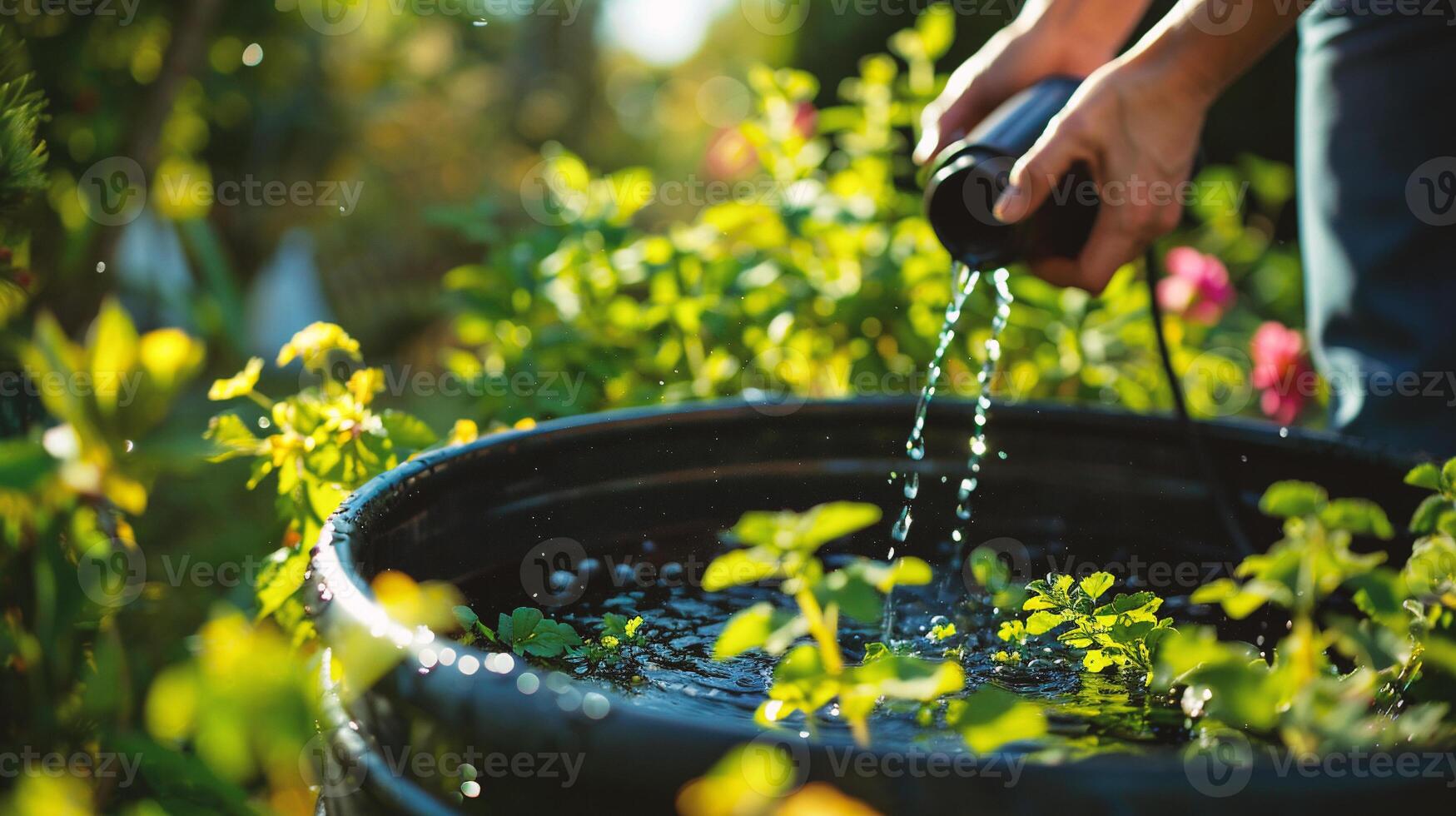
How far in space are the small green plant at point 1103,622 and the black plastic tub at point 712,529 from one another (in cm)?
17

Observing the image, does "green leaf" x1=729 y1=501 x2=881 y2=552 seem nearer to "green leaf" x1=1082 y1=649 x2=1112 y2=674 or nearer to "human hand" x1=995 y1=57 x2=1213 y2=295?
"green leaf" x1=1082 y1=649 x2=1112 y2=674

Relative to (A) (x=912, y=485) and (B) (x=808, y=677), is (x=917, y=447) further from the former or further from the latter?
(B) (x=808, y=677)

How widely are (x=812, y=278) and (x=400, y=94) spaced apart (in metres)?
Result: 5.67

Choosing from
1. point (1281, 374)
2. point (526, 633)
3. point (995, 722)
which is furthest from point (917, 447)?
point (1281, 374)

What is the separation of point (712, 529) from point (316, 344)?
0.52 meters

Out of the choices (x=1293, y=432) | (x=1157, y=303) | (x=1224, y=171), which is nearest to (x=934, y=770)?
(x=1293, y=432)

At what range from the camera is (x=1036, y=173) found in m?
1.33

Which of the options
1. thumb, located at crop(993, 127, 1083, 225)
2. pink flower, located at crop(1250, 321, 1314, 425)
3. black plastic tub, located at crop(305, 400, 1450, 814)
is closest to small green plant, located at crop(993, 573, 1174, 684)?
black plastic tub, located at crop(305, 400, 1450, 814)

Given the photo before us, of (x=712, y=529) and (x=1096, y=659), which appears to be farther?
(x=712, y=529)

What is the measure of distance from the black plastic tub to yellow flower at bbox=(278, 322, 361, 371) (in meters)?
0.27

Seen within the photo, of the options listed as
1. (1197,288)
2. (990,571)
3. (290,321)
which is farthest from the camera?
(290,321)

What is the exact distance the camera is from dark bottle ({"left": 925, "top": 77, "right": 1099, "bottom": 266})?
1395 mm

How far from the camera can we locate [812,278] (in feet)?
6.86

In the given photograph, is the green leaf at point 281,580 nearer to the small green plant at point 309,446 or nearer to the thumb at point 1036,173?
the small green plant at point 309,446
